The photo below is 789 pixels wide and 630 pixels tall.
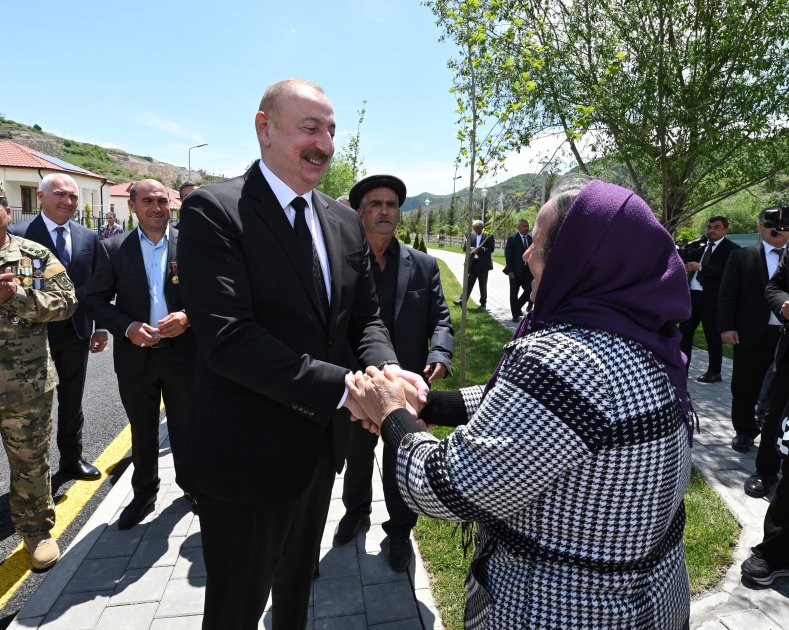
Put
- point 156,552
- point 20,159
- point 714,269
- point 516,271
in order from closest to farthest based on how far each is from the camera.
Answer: point 156,552, point 714,269, point 516,271, point 20,159

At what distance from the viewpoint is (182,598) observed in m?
2.93

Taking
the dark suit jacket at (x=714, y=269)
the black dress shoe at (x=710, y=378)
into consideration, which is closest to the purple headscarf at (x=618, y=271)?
the dark suit jacket at (x=714, y=269)

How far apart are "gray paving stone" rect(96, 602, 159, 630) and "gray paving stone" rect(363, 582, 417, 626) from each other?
3.75 ft

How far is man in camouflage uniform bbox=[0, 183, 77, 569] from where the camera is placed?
10.4ft

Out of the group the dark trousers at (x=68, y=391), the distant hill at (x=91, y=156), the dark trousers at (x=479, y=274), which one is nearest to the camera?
the dark trousers at (x=68, y=391)

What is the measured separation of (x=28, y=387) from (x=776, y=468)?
549 cm

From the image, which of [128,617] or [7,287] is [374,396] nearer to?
[128,617]

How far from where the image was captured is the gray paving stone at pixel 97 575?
301cm

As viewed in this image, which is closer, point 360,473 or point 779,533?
point 779,533

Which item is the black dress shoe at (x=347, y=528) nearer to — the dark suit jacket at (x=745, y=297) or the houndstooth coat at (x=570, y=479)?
the houndstooth coat at (x=570, y=479)

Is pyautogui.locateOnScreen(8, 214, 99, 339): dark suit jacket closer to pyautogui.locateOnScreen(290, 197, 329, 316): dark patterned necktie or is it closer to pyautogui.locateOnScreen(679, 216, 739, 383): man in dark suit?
pyautogui.locateOnScreen(290, 197, 329, 316): dark patterned necktie

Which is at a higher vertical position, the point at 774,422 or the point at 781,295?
the point at 781,295

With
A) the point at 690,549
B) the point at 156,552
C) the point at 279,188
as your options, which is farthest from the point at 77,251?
the point at 690,549

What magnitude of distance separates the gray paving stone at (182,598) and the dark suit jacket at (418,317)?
181cm
